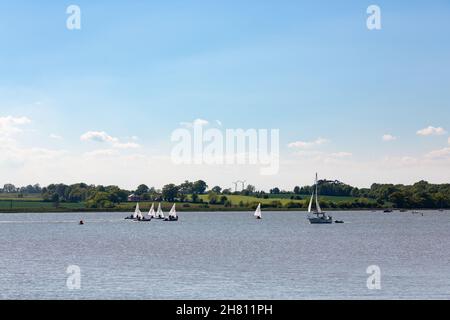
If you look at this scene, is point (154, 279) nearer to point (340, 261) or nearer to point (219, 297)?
point (219, 297)

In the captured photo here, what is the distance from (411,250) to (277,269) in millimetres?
51032

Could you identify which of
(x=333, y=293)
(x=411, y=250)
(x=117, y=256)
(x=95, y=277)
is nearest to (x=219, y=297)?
(x=333, y=293)

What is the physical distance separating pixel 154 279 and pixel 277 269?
64.7 ft

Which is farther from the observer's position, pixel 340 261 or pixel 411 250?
pixel 411 250

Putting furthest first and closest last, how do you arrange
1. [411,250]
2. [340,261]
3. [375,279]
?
[411,250]
[340,261]
[375,279]

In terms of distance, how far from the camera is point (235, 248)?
140625mm

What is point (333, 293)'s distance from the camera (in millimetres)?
71750

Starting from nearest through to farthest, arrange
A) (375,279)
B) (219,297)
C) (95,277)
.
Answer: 1. (219,297)
2. (375,279)
3. (95,277)

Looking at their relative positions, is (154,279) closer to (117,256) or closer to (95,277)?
(95,277)

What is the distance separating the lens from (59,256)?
405 feet
